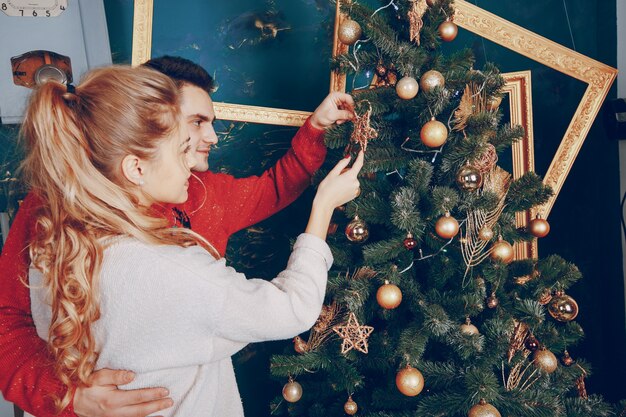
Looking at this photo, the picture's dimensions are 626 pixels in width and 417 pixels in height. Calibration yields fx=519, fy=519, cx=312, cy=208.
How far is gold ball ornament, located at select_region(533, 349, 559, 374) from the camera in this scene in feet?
4.61

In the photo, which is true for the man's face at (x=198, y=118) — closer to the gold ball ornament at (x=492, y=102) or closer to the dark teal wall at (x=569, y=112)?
the dark teal wall at (x=569, y=112)

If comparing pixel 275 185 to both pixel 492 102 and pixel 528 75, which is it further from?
pixel 528 75

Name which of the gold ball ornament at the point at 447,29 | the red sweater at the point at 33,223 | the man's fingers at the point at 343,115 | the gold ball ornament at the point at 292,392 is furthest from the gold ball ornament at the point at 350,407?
the gold ball ornament at the point at 447,29

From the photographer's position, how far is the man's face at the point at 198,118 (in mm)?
1682

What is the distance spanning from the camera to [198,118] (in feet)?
5.60

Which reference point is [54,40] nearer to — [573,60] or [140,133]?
[140,133]

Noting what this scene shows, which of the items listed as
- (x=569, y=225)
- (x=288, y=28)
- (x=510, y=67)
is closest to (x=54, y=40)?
(x=288, y=28)

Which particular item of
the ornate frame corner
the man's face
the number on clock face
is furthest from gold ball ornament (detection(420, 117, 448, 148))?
the number on clock face

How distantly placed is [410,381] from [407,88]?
703mm

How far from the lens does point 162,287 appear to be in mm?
1115

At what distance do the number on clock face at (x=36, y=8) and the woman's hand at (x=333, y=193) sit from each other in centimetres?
140

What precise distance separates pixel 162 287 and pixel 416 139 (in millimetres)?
714

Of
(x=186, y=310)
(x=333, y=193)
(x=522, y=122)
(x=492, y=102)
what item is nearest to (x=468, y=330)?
(x=333, y=193)

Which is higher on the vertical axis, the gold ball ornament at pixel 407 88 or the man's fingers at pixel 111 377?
the gold ball ornament at pixel 407 88
